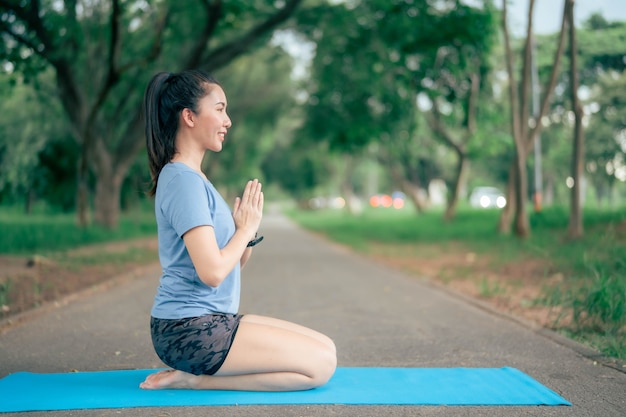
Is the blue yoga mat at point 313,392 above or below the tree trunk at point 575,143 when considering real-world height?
below

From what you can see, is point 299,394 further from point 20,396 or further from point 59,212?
point 59,212

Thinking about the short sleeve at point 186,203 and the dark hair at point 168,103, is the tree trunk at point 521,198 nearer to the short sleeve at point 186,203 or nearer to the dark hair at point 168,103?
the dark hair at point 168,103

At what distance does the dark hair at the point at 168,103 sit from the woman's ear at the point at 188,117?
0.02 m

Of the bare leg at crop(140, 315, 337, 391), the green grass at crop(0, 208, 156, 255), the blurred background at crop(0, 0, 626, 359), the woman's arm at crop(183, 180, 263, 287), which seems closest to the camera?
the woman's arm at crop(183, 180, 263, 287)

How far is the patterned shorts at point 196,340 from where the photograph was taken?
12.3 feet

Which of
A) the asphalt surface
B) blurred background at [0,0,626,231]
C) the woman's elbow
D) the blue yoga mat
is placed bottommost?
the asphalt surface

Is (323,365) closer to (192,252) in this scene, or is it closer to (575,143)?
(192,252)

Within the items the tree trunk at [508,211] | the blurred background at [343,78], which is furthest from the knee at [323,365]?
the tree trunk at [508,211]

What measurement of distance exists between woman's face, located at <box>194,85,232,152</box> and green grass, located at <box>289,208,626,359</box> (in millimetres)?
3709

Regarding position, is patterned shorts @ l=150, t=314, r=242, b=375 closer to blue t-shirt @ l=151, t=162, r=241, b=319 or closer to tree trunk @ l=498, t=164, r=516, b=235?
blue t-shirt @ l=151, t=162, r=241, b=319

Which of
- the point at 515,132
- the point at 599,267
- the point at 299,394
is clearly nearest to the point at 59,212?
the point at 515,132

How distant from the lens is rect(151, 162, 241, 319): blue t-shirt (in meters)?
3.60

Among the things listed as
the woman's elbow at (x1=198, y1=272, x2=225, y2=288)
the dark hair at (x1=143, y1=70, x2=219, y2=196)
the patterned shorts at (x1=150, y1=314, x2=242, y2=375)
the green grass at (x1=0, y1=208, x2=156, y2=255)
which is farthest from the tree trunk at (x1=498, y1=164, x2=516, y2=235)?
the woman's elbow at (x1=198, y1=272, x2=225, y2=288)

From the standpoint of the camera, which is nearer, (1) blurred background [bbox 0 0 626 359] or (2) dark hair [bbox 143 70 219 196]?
(2) dark hair [bbox 143 70 219 196]
